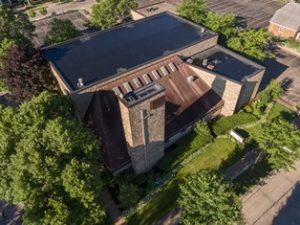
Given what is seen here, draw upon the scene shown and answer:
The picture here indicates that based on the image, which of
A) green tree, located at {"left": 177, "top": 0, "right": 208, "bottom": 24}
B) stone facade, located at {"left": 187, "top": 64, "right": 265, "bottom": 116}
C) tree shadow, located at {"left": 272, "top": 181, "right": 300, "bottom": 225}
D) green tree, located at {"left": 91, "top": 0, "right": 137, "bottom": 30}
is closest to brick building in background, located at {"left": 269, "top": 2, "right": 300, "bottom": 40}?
green tree, located at {"left": 177, "top": 0, "right": 208, "bottom": 24}

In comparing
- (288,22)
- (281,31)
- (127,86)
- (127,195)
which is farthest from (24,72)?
(288,22)

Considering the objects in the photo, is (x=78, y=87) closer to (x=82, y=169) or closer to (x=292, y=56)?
(x=82, y=169)

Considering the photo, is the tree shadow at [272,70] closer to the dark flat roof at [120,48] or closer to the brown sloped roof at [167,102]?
the dark flat roof at [120,48]

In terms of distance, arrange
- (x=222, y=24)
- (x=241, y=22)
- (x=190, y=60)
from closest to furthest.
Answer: (x=190, y=60) < (x=222, y=24) < (x=241, y=22)

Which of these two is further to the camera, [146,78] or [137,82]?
[146,78]

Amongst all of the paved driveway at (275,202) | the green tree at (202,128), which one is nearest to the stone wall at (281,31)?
the green tree at (202,128)

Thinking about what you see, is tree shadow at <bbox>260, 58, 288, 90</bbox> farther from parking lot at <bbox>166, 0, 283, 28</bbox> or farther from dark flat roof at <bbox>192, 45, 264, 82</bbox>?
parking lot at <bbox>166, 0, 283, 28</bbox>

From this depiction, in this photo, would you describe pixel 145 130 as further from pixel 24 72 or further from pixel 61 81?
pixel 24 72
